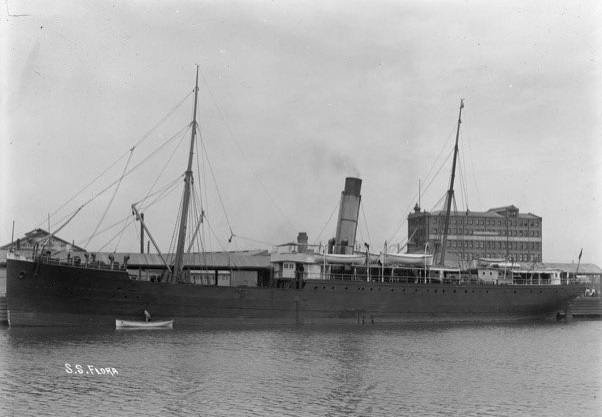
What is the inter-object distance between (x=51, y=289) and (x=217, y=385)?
58.5 feet

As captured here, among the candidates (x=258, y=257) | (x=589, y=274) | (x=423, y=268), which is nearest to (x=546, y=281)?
(x=423, y=268)

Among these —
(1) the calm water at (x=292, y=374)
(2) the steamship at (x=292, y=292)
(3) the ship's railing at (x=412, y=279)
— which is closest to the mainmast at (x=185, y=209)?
(2) the steamship at (x=292, y=292)

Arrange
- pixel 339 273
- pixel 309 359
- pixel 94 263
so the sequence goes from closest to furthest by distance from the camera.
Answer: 1. pixel 309 359
2. pixel 94 263
3. pixel 339 273

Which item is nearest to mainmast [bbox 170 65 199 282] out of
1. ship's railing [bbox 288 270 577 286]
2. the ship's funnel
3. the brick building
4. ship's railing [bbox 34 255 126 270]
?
ship's railing [bbox 34 255 126 270]

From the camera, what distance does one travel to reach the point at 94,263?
4016cm

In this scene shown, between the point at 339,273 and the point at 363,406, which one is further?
the point at 339,273

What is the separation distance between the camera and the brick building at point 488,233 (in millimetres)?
98875

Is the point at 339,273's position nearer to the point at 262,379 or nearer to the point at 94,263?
the point at 94,263

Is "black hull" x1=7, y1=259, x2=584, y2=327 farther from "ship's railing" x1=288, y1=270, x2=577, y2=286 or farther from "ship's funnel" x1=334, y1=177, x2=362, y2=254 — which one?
"ship's funnel" x1=334, y1=177, x2=362, y2=254

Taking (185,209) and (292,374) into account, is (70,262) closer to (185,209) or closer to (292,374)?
(185,209)

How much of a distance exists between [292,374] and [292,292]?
18.4m

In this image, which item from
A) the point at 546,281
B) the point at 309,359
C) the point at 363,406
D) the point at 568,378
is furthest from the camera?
the point at 546,281

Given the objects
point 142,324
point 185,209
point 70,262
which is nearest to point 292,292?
point 185,209

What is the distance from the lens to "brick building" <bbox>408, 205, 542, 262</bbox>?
98875 mm
